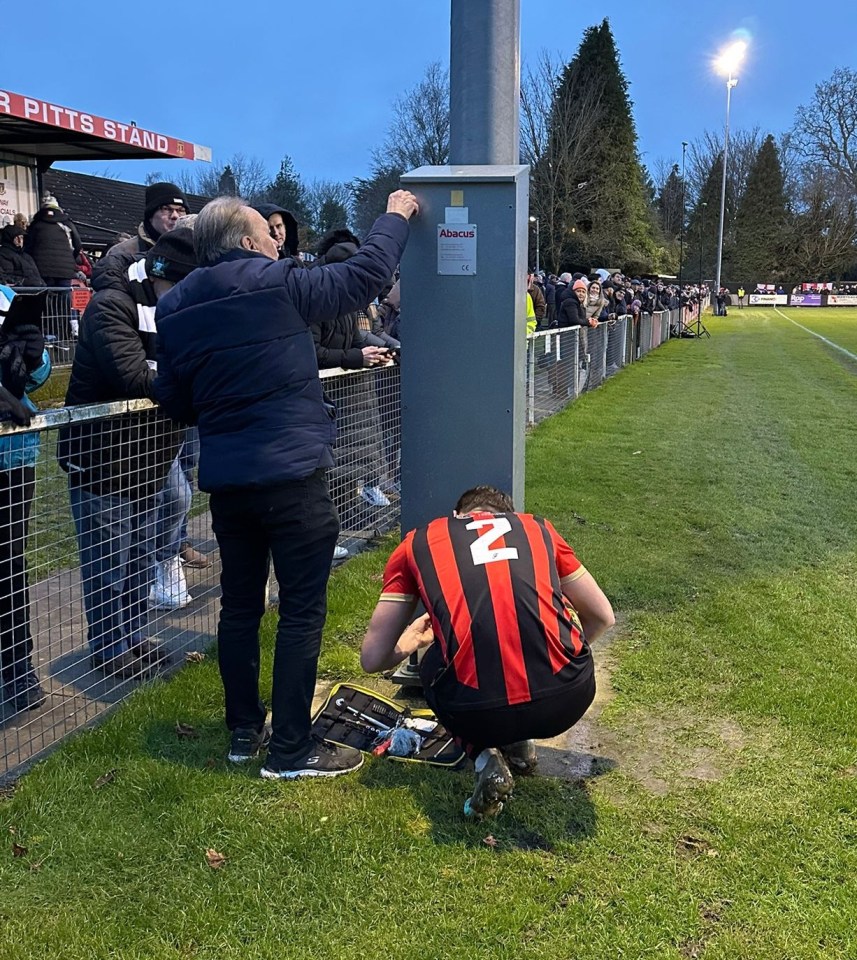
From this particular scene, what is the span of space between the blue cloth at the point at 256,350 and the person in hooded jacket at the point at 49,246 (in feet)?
38.1

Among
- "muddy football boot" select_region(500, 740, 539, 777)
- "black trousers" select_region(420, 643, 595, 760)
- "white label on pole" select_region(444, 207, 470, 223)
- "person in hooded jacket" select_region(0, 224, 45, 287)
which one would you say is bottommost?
"muddy football boot" select_region(500, 740, 539, 777)

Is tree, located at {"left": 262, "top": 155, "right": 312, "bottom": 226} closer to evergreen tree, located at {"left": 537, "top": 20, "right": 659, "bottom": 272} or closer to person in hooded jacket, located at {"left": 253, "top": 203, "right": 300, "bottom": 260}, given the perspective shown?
evergreen tree, located at {"left": 537, "top": 20, "right": 659, "bottom": 272}

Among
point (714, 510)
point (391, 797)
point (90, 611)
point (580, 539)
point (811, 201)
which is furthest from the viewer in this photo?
point (811, 201)

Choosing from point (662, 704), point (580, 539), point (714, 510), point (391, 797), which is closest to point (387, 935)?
point (391, 797)

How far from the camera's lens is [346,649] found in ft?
15.7

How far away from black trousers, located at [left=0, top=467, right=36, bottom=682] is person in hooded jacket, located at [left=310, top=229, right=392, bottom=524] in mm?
2032

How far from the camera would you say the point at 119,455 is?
4176mm

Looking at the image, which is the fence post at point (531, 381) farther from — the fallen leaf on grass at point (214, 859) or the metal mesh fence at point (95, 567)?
the fallen leaf on grass at point (214, 859)

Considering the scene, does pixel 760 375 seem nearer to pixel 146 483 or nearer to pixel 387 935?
pixel 146 483

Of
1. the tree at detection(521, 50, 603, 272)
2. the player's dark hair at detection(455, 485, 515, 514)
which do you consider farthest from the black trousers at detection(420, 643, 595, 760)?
the tree at detection(521, 50, 603, 272)

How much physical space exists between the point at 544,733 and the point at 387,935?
807mm

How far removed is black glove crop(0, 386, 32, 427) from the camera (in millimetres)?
3328

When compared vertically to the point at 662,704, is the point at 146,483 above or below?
above

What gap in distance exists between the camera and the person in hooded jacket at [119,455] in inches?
164
